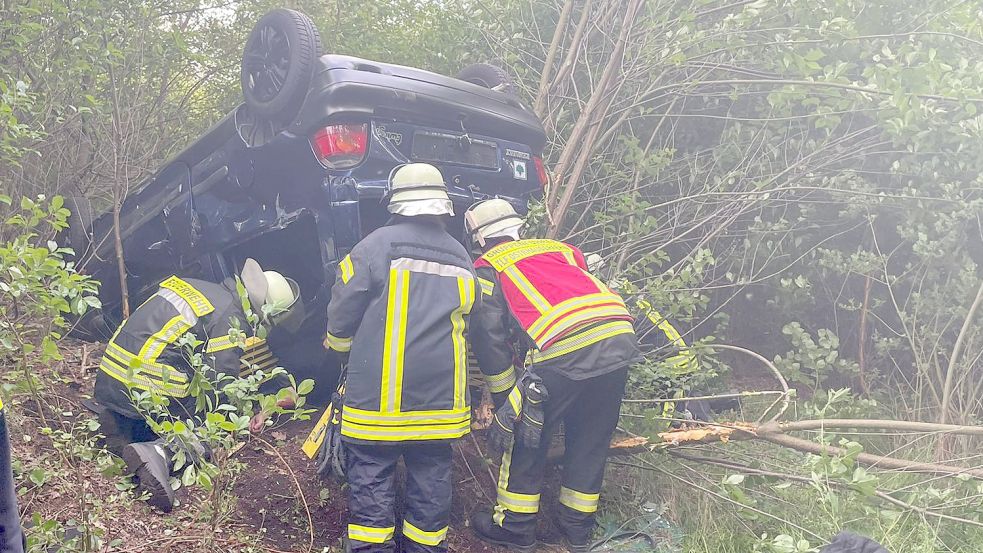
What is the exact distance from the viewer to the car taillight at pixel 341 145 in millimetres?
3363

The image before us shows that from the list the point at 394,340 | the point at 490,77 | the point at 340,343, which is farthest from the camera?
the point at 490,77

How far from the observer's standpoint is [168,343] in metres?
3.31

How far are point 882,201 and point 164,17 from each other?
4.76 m

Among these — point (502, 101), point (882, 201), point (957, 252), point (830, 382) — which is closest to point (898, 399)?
point (830, 382)

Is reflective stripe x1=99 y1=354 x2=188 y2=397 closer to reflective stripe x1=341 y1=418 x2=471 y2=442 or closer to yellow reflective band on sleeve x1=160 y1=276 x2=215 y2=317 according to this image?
yellow reflective band on sleeve x1=160 y1=276 x2=215 y2=317

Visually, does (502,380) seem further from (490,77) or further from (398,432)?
(490,77)

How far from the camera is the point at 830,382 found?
5.86 metres

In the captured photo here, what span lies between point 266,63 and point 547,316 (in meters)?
1.82

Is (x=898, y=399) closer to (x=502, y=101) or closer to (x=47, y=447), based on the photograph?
(x=502, y=101)

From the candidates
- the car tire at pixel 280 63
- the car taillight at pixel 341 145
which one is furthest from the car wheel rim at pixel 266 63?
the car taillight at pixel 341 145

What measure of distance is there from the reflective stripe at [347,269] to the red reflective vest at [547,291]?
711 mm

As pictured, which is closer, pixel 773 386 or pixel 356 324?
pixel 356 324

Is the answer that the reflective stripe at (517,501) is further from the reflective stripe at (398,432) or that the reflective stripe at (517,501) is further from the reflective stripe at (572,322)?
the reflective stripe at (572,322)

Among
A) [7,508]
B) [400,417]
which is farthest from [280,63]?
[7,508]
